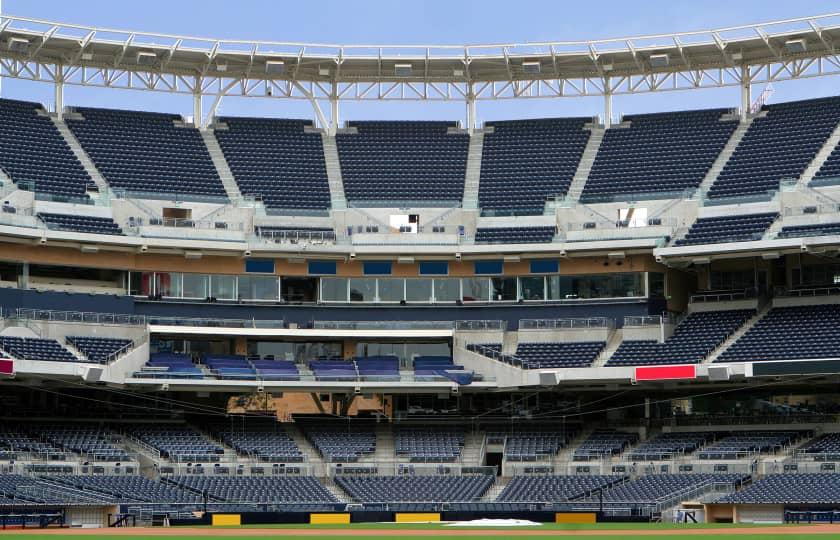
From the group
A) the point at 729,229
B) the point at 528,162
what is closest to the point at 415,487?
the point at 729,229

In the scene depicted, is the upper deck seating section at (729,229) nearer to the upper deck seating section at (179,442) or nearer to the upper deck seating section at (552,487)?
the upper deck seating section at (552,487)

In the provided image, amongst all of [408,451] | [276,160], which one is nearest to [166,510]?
[408,451]

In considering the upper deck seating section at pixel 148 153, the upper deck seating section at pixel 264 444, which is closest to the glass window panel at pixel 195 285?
the upper deck seating section at pixel 148 153

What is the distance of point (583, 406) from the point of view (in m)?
85.2

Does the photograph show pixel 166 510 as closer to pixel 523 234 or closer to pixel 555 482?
pixel 555 482

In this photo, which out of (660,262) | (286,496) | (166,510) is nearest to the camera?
(166,510)

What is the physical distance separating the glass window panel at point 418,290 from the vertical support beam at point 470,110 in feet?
43.2

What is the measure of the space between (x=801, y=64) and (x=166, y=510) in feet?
151

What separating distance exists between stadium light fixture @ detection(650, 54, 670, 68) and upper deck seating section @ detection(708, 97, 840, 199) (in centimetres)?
662

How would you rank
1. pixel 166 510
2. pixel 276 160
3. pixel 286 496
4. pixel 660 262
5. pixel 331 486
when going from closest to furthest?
pixel 166 510 < pixel 286 496 < pixel 331 486 < pixel 660 262 < pixel 276 160

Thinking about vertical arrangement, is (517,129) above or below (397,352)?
above

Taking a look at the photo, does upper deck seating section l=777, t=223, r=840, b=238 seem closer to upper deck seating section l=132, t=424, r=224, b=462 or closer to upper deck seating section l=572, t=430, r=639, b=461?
upper deck seating section l=572, t=430, r=639, b=461

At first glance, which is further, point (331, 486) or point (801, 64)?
point (801, 64)

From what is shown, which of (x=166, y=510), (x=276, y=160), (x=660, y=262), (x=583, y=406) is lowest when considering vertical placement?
(x=166, y=510)
